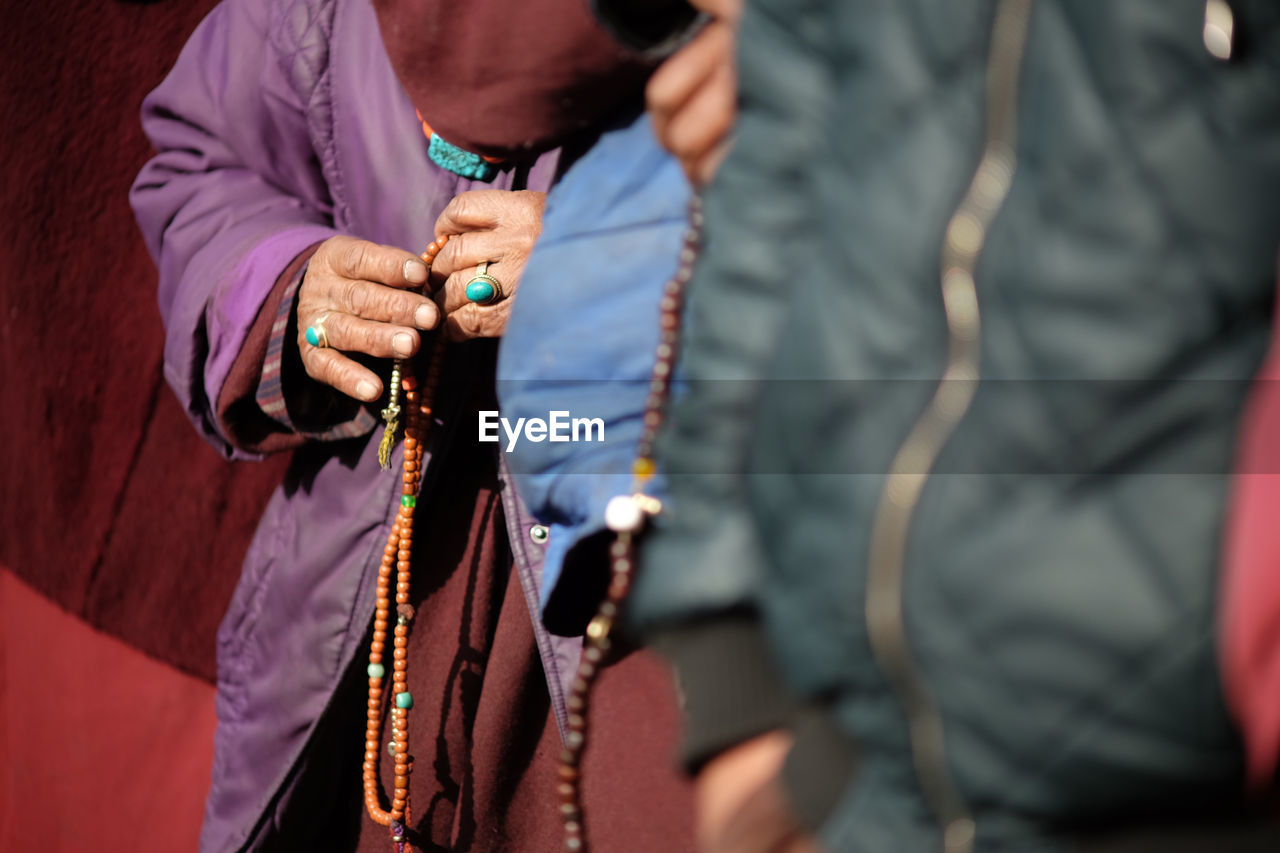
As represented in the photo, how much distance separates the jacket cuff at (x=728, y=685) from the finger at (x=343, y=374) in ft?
1.53

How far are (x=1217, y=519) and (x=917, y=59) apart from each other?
18 cm

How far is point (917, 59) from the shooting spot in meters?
0.33

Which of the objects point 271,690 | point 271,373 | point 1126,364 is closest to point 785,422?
point 1126,364

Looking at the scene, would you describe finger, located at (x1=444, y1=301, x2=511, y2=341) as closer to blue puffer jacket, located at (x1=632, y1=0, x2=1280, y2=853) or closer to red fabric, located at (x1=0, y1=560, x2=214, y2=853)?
blue puffer jacket, located at (x1=632, y1=0, x2=1280, y2=853)

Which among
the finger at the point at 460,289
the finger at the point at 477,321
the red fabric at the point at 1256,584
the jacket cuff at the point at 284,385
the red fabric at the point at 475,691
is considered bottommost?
the red fabric at the point at 475,691

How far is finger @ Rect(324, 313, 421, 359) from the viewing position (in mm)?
763

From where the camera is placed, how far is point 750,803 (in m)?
0.40

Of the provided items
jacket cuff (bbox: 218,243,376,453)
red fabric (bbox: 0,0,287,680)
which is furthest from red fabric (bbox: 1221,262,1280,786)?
red fabric (bbox: 0,0,287,680)

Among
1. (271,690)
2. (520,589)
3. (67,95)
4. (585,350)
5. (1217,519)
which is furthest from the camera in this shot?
(67,95)

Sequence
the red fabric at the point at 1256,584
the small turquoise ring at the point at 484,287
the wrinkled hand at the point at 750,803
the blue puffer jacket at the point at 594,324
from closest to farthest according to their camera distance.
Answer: the red fabric at the point at 1256,584
the wrinkled hand at the point at 750,803
the blue puffer jacket at the point at 594,324
the small turquoise ring at the point at 484,287

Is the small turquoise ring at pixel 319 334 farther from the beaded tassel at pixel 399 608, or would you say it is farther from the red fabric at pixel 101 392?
the red fabric at pixel 101 392

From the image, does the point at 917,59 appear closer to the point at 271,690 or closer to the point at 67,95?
the point at 271,690

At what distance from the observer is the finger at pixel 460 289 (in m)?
0.73

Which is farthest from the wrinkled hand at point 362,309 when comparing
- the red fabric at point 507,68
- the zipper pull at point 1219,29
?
the zipper pull at point 1219,29
